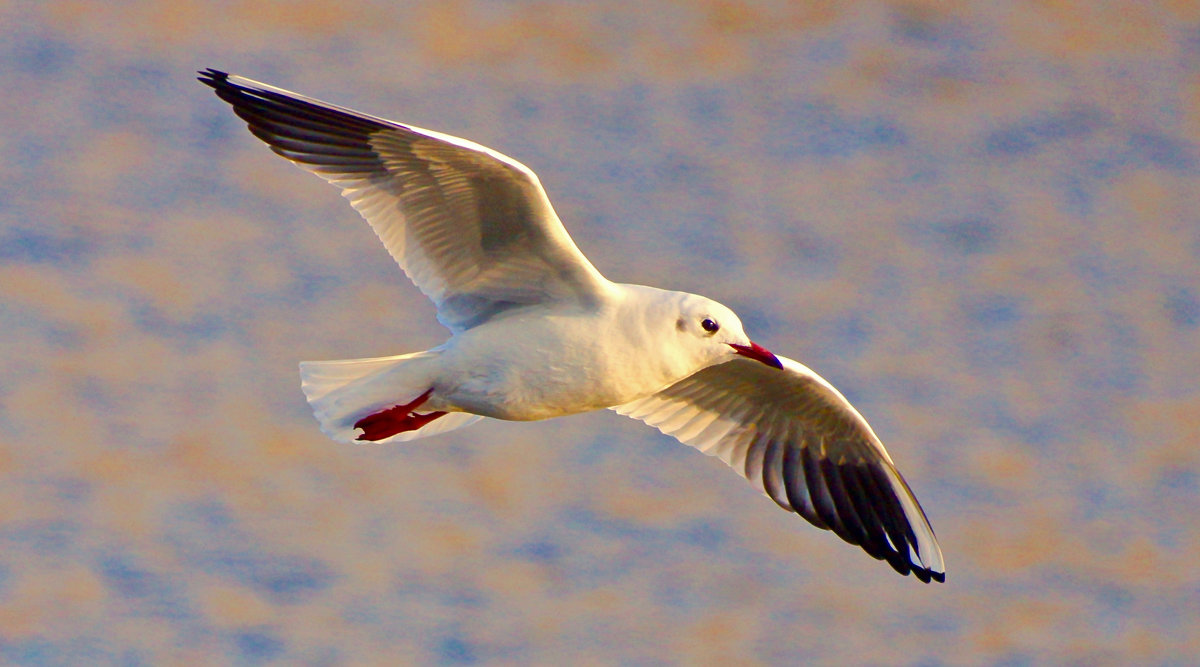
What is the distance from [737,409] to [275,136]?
4.90 feet

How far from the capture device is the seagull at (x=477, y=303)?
3842mm

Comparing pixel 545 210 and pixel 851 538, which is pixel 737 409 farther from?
pixel 545 210

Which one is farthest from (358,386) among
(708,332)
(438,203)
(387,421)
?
(708,332)

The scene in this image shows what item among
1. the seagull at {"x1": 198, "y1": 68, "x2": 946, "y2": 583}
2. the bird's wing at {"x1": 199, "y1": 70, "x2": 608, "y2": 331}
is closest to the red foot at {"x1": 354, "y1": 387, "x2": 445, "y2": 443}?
the seagull at {"x1": 198, "y1": 68, "x2": 946, "y2": 583}

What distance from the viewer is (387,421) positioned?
4.00m

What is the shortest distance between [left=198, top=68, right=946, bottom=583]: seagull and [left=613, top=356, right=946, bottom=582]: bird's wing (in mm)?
255

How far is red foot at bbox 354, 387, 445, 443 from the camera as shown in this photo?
3.98m

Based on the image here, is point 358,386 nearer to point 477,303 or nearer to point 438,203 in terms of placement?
point 477,303

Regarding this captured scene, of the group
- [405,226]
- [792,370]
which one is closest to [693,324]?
[792,370]

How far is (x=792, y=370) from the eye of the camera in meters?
4.26

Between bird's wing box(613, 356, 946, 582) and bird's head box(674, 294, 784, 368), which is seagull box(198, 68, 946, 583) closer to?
bird's head box(674, 294, 784, 368)

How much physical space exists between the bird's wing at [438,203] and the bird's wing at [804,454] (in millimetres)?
680

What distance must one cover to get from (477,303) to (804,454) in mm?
1071

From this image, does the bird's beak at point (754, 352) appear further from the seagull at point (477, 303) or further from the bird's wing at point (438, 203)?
the bird's wing at point (438, 203)
